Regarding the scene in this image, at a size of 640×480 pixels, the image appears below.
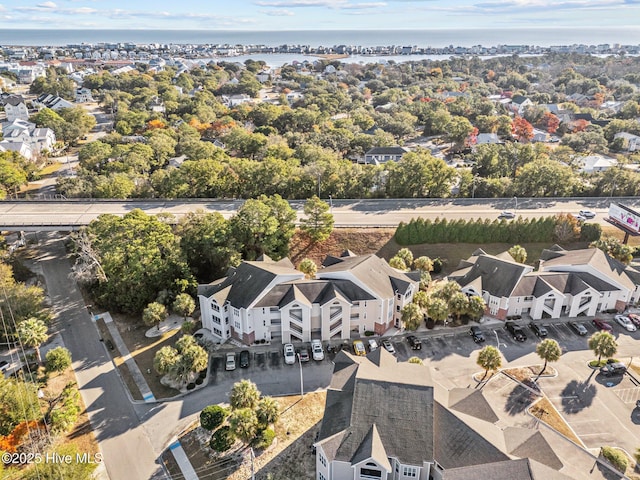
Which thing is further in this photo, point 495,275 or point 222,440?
point 495,275

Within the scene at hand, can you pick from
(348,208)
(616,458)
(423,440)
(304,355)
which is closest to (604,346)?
(616,458)

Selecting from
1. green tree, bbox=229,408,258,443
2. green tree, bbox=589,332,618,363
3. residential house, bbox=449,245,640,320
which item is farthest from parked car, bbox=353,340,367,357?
green tree, bbox=589,332,618,363

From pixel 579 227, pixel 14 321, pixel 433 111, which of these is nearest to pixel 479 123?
pixel 433 111

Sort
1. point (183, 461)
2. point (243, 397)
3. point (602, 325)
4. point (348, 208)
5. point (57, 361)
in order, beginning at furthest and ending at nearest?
point (348, 208)
point (602, 325)
point (57, 361)
point (243, 397)
point (183, 461)

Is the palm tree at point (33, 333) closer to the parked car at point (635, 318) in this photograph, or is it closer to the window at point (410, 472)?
the window at point (410, 472)

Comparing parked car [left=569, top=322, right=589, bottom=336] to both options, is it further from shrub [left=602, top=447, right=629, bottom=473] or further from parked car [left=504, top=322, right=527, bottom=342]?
shrub [left=602, top=447, right=629, bottom=473]

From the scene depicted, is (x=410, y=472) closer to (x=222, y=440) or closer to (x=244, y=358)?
(x=222, y=440)

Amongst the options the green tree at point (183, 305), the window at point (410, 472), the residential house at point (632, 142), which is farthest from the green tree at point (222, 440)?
the residential house at point (632, 142)
